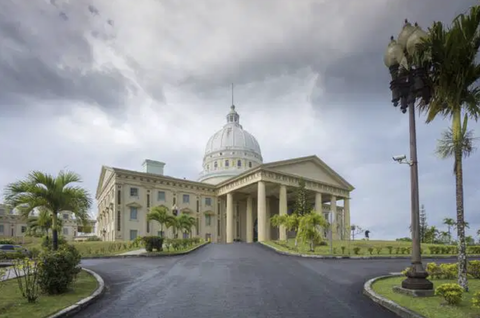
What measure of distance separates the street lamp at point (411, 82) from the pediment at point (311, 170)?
40.7 m

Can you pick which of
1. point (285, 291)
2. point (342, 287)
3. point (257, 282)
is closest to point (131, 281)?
point (257, 282)

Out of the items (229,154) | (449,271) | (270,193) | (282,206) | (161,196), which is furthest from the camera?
(229,154)

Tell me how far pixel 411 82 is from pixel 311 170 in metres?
50.9

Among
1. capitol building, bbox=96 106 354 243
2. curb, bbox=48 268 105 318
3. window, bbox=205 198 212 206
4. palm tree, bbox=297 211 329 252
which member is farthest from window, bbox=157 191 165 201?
curb, bbox=48 268 105 318

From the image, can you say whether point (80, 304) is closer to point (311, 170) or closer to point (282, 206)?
point (282, 206)

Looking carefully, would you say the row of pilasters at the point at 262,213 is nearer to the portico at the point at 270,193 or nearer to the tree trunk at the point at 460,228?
the portico at the point at 270,193

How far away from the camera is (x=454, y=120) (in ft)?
40.0

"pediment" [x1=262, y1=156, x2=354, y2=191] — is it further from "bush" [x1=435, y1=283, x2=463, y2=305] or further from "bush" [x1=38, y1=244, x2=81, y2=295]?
"bush" [x1=435, y1=283, x2=463, y2=305]

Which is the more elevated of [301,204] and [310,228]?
[301,204]

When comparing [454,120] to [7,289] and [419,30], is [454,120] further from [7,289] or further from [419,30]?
[7,289]

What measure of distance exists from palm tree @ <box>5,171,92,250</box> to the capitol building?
2545cm

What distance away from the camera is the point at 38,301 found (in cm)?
1017

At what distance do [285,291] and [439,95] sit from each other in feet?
25.6

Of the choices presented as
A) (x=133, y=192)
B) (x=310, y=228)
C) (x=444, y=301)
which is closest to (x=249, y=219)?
(x=133, y=192)
